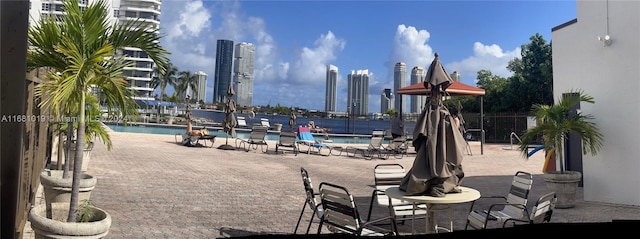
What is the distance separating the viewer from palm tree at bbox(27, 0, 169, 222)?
329 centimetres

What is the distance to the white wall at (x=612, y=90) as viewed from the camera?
22.0 feet

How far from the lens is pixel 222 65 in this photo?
420 ft

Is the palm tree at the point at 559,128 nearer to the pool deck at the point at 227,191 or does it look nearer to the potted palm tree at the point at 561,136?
the potted palm tree at the point at 561,136

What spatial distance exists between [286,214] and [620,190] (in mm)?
5746

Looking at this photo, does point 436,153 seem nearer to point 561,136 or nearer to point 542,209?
point 542,209

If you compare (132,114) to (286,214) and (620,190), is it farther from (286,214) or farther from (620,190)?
(620,190)

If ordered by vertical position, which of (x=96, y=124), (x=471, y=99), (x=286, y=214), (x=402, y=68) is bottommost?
(x=286, y=214)

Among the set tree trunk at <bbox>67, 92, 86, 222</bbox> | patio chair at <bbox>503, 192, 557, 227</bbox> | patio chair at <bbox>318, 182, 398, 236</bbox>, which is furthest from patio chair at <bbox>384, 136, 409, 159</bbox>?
tree trunk at <bbox>67, 92, 86, 222</bbox>

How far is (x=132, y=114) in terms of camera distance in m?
3.81

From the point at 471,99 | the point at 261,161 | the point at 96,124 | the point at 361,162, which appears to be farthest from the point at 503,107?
the point at 96,124

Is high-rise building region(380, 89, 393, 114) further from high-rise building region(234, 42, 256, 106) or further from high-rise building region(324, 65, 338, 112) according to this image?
high-rise building region(234, 42, 256, 106)

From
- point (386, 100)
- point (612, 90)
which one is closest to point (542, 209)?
A: point (612, 90)

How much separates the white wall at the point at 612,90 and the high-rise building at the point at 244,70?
3557 inches

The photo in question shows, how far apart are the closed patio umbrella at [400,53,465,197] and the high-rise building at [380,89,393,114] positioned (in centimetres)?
2201
